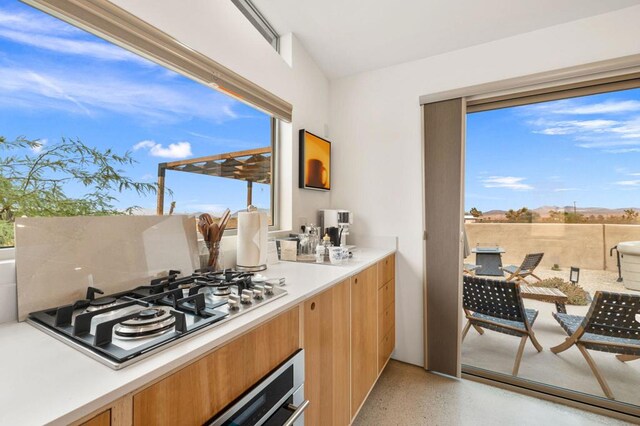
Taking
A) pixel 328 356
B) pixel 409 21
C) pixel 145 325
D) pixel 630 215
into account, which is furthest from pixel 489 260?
pixel 145 325

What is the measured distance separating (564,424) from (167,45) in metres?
2.97

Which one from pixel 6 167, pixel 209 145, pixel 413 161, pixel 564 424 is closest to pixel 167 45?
pixel 209 145

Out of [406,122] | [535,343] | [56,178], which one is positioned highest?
[406,122]

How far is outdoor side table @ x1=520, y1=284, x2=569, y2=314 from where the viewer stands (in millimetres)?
1992

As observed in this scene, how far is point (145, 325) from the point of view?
685mm

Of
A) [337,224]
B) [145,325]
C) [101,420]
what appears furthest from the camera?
[337,224]

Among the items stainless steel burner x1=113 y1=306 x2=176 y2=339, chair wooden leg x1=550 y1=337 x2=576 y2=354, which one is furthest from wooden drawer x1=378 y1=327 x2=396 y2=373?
stainless steel burner x1=113 y1=306 x2=176 y2=339

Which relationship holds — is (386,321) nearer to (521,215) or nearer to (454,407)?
(454,407)

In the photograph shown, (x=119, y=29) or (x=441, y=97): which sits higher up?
(x=441, y=97)

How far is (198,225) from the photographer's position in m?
1.41

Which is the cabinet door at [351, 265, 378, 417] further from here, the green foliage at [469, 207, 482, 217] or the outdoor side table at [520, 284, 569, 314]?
the outdoor side table at [520, 284, 569, 314]

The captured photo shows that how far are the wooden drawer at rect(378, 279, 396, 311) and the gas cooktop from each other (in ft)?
3.65

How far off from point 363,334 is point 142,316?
4.25 ft

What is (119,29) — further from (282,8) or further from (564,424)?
(564,424)
